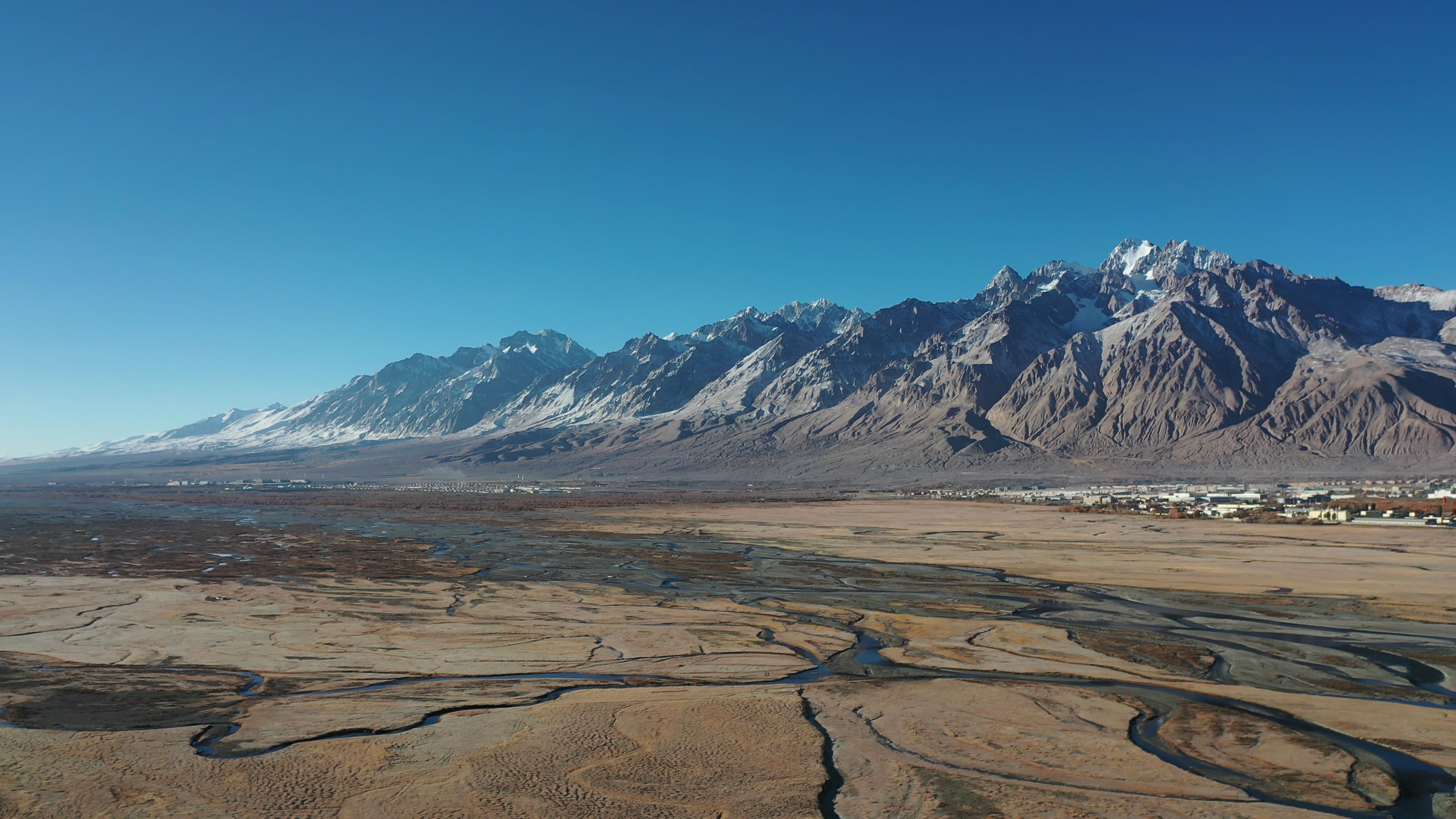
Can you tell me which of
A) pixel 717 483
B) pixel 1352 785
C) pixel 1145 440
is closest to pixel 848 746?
pixel 1352 785

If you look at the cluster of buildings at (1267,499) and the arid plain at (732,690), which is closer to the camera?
the arid plain at (732,690)

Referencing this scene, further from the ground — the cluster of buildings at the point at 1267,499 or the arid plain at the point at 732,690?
the arid plain at the point at 732,690

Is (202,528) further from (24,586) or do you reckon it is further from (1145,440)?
(1145,440)

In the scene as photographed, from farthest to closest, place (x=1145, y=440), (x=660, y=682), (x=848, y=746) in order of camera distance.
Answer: (x=1145, y=440), (x=660, y=682), (x=848, y=746)

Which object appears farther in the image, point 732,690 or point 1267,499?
point 1267,499

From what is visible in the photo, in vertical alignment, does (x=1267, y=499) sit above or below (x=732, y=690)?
below
